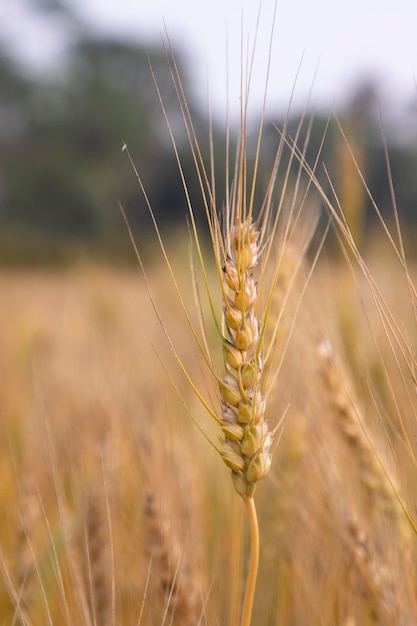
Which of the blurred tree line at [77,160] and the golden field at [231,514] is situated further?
the blurred tree line at [77,160]

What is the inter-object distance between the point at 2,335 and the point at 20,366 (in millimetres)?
484

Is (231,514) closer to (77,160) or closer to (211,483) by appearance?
(211,483)

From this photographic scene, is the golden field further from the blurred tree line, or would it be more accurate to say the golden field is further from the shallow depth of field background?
the blurred tree line

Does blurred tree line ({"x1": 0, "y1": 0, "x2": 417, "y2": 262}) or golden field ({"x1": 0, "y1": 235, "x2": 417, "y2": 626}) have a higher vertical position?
golden field ({"x1": 0, "y1": 235, "x2": 417, "y2": 626})

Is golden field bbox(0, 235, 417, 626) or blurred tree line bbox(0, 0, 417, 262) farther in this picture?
blurred tree line bbox(0, 0, 417, 262)

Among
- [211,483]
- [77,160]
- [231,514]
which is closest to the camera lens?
[231,514]

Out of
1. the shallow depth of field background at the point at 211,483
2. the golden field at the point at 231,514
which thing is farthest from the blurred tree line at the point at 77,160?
the golden field at the point at 231,514

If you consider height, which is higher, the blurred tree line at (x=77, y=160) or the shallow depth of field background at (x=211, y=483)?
the shallow depth of field background at (x=211, y=483)

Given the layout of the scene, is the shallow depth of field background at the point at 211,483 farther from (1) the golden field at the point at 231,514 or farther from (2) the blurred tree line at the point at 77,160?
(2) the blurred tree line at the point at 77,160

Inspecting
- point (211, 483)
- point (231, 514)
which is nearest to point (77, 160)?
point (211, 483)

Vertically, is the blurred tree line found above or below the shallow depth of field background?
below

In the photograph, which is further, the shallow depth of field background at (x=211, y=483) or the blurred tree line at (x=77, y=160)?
the blurred tree line at (x=77, y=160)

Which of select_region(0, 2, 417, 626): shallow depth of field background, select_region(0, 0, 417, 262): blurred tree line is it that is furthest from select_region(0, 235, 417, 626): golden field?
select_region(0, 0, 417, 262): blurred tree line

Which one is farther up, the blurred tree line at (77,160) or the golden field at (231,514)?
the golden field at (231,514)
